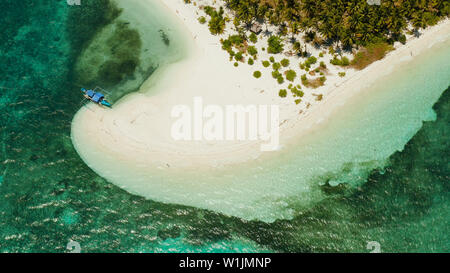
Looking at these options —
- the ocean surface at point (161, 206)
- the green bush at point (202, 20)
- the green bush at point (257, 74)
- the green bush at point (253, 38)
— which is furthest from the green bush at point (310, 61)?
the green bush at point (202, 20)

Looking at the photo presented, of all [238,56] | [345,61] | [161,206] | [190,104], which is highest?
[238,56]

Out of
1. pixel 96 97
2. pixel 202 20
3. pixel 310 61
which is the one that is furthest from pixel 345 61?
pixel 96 97

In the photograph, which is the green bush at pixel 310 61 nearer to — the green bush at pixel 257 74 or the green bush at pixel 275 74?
the green bush at pixel 275 74

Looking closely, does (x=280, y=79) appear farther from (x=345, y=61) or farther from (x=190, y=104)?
(x=190, y=104)

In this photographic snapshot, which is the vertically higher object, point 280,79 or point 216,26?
point 216,26

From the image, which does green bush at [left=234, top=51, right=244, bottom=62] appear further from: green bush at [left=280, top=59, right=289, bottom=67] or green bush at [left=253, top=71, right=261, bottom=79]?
green bush at [left=280, top=59, right=289, bottom=67]

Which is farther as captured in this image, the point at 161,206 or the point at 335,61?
the point at 335,61
